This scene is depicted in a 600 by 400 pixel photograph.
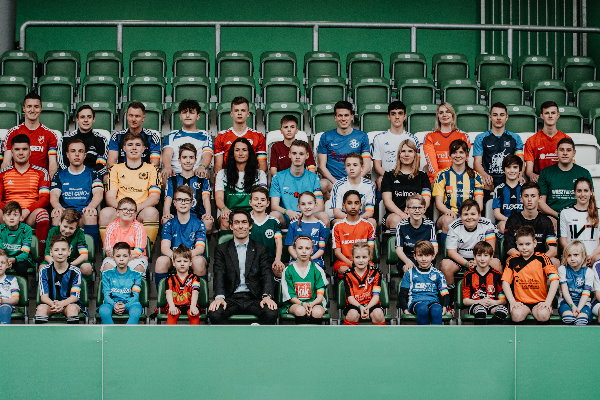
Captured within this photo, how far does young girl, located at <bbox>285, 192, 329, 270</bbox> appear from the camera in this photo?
8.88 m

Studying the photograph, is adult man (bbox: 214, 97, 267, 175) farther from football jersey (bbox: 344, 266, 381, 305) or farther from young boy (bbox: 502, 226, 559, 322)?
young boy (bbox: 502, 226, 559, 322)

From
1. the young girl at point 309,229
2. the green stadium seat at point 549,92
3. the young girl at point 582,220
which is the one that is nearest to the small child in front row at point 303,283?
the young girl at point 309,229

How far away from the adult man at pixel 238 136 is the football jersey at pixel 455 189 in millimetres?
1736

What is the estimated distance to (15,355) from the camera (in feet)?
21.6

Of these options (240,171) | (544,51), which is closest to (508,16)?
(544,51)

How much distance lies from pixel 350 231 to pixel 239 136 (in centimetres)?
170

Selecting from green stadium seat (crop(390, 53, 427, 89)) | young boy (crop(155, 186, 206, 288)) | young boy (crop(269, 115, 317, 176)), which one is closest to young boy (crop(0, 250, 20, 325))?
young boy (crop(155, 186, 206, 288))

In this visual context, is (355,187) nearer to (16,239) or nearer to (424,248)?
(424,248)

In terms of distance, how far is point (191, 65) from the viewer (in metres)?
12.3

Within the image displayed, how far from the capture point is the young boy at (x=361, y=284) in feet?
27.6

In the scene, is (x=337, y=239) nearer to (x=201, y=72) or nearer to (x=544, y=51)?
(x=201, y=72)

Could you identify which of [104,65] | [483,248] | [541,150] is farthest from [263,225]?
[104,65]

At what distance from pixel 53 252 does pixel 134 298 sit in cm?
80

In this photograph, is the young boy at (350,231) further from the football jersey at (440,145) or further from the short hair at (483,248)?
the football jersey at (440,145)
